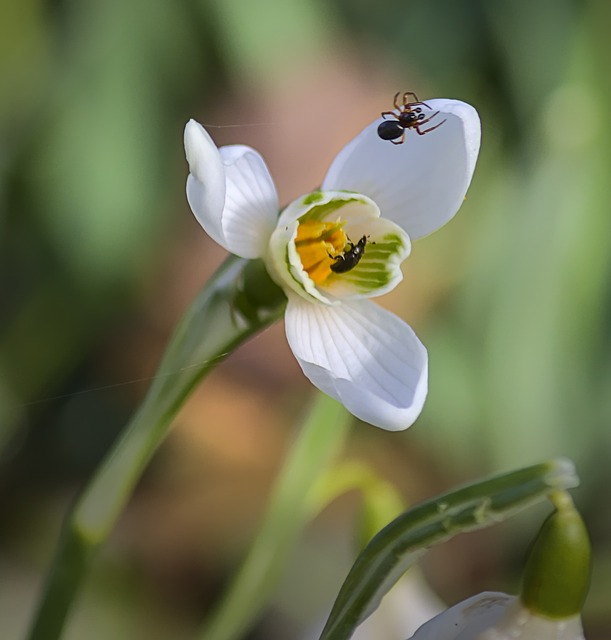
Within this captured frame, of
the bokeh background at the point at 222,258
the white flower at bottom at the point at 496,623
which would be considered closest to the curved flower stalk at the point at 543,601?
the white flower at bottom at the point at 496,623

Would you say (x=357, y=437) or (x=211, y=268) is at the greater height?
(x=211, y=268)

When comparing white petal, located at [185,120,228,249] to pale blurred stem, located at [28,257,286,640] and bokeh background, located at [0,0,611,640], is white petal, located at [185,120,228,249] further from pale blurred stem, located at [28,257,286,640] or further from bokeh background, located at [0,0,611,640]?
bokeh background, located at [0,0,611,640]

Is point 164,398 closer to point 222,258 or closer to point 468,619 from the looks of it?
point 468,619

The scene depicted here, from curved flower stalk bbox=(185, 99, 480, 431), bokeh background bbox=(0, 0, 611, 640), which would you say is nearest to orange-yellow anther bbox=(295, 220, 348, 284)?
curved flower stalk bbox=(185, 99, 480, 431)

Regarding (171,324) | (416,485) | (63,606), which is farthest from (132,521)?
(63,606)

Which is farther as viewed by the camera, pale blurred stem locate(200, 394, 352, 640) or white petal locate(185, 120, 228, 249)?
pale blurred stem locate(200, 394, 352, 640)

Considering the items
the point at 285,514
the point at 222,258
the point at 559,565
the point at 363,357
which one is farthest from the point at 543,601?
the point at 222,258

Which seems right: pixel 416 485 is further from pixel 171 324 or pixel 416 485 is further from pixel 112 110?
pixel 112 110
